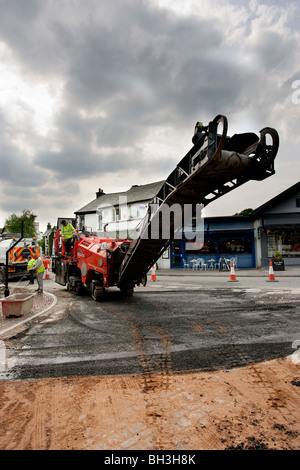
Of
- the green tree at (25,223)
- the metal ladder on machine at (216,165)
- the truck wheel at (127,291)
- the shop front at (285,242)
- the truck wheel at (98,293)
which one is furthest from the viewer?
the green tree at (25,223)

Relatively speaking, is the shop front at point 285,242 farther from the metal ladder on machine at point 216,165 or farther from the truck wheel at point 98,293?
the metal ladder on machine at point 216,165

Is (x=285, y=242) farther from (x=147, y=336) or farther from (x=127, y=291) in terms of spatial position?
(x=147, y=336)

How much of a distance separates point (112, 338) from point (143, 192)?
29675 millimetres

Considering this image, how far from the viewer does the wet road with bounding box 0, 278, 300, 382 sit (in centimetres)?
417

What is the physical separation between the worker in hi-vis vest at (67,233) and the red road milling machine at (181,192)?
0.49 meters

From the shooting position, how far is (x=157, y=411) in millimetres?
2908

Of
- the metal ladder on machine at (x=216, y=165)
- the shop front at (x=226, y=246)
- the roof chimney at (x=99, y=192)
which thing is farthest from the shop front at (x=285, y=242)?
the roof chimney at (x=99, y=192)

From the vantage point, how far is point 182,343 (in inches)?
201

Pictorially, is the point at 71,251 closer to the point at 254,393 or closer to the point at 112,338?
the point at 112,338

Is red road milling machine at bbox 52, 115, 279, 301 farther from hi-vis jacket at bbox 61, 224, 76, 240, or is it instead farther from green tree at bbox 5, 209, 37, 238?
green tree at bbox 5, 209, 37, 238

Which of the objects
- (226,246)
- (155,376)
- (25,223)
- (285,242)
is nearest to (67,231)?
(155,376)

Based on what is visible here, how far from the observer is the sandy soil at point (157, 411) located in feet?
8.08

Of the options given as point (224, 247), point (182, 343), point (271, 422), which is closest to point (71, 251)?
point (182, 343)

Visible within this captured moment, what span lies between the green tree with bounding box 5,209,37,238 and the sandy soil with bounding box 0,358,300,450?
63.9m
